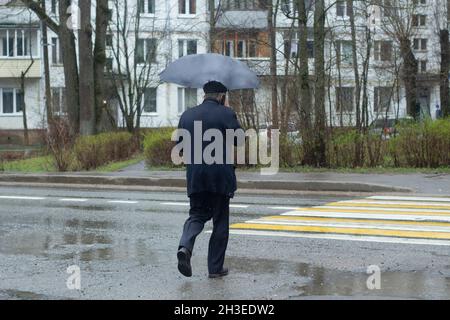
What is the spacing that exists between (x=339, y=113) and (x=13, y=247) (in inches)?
631

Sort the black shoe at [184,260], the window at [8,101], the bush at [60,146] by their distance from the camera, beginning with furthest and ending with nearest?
the window at [8,101], the bush at [60,146], the black shoe at [184,260]

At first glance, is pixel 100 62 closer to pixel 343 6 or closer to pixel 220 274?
pixel 343 6

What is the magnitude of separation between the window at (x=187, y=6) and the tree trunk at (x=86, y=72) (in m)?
28.5

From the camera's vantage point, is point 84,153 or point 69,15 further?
point 69,15

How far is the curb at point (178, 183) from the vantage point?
17.0 meters

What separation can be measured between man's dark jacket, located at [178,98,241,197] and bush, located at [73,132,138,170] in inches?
657

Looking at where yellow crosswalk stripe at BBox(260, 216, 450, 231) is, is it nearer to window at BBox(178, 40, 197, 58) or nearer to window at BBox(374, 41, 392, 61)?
window at BBox(374, 41, 392, 61)

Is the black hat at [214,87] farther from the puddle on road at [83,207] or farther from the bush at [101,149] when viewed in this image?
the bush at [101,149]

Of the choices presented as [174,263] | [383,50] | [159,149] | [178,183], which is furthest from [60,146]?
[383,50]

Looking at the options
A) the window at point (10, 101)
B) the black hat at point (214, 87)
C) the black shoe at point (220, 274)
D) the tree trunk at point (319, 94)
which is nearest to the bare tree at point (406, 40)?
the tree trunk at point (319, 94)
